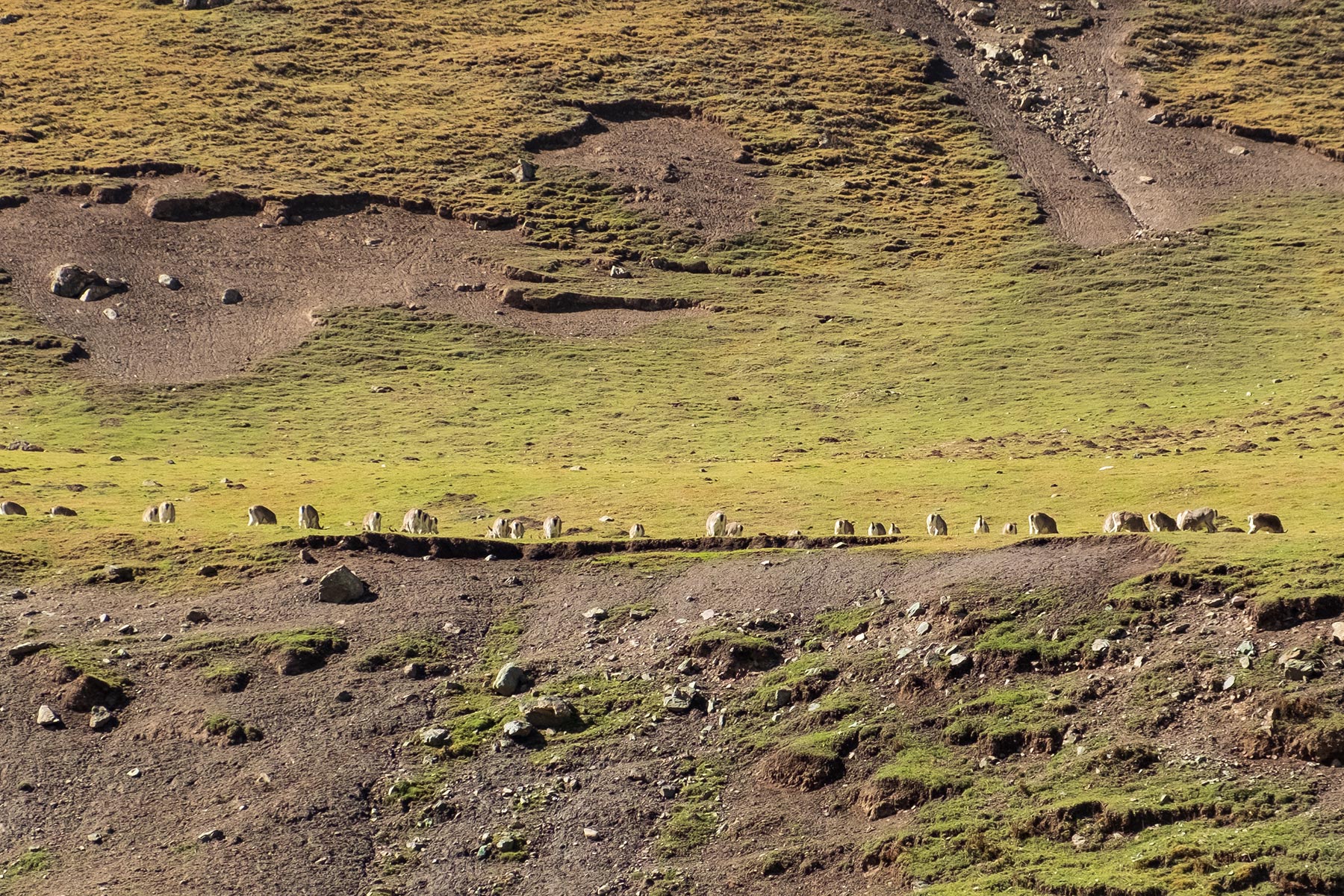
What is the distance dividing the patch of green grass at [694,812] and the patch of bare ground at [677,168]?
71680mm

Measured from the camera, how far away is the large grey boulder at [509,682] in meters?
26.0

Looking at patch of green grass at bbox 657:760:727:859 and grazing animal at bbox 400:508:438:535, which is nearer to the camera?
patch of green grass at bbox 657:760:727:859

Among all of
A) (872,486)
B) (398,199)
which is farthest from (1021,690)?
(398,199)

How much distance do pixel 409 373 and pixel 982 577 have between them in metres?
50.6

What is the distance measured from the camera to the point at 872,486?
4541cm

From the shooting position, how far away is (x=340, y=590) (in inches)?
1187

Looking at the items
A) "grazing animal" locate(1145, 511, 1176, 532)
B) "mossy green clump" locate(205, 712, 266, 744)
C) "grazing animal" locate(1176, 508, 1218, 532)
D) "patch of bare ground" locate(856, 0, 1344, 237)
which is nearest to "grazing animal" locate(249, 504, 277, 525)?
"mossy green clump" locate(205, 712, 266, 744)

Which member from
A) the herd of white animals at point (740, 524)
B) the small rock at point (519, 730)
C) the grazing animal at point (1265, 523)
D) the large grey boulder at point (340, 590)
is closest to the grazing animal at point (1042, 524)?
the herd of white animals at point (740, 524)

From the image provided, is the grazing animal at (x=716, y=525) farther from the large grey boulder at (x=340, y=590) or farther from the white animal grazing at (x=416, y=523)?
the large grey boulder at (x=340, y=590)

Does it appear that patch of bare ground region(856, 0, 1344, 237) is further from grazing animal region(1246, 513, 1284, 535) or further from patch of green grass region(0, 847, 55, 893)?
patch of green grass region(0, 847, 55, 893)

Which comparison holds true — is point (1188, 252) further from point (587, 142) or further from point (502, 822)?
point (502, 822)

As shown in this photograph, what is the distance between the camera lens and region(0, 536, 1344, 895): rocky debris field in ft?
64.5

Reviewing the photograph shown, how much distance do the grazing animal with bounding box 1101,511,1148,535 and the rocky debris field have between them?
4.84 metres

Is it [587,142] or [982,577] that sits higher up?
[982,577]
